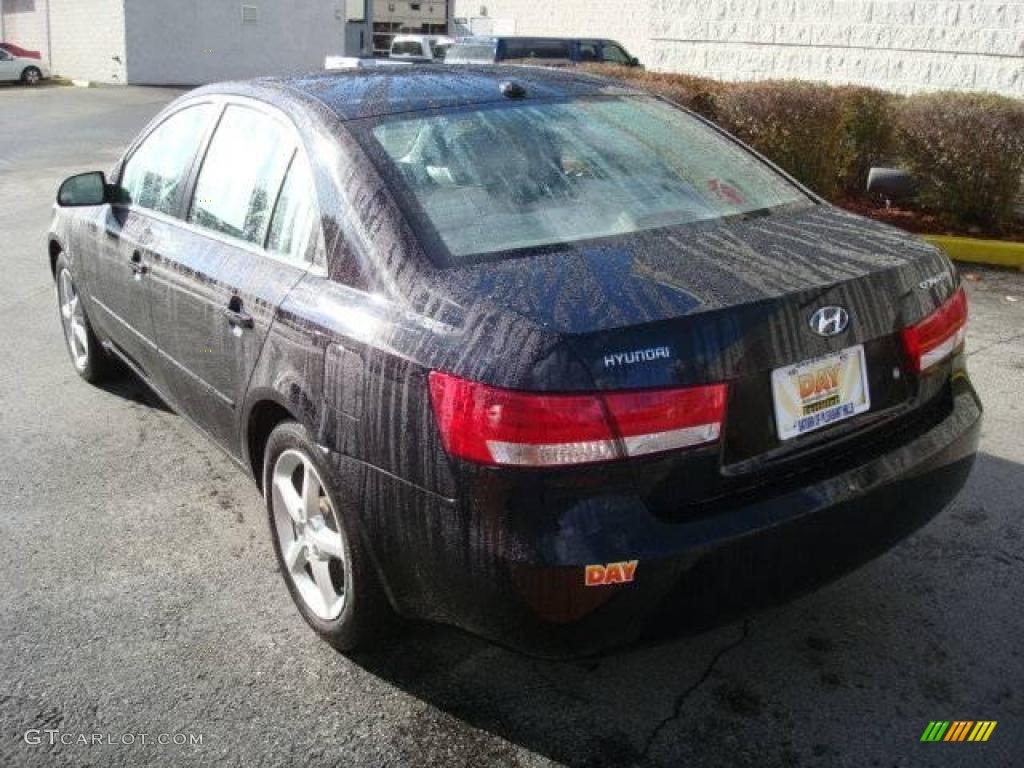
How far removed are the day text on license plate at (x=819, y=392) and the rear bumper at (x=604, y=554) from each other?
0.50ft

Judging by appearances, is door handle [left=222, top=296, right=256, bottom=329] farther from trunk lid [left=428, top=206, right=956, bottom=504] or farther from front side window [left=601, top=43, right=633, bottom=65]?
front side window [left=601, top=43, right=633, bottom=65]

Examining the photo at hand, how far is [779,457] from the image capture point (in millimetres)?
2711

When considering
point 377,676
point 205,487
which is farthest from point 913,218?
point 377,676

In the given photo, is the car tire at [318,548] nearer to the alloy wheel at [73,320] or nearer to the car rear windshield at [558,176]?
the car rear windshield at [558,176]

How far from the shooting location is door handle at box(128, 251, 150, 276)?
4277 millimetres

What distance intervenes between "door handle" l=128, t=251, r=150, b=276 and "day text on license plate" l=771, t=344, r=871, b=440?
8.67ft

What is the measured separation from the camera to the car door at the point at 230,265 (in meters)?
3.38

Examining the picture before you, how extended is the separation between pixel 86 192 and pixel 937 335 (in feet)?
11.4

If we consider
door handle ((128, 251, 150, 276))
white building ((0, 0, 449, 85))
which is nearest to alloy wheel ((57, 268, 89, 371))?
door handle ((128, 251, 150, 276))

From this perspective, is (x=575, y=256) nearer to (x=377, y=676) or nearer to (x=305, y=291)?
(x=305, y=291)

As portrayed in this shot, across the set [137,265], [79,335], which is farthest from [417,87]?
[79,335]

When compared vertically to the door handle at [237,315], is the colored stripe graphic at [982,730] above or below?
below

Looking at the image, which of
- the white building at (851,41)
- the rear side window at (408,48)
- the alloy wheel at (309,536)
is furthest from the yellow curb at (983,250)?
the rear side window at (408,48)

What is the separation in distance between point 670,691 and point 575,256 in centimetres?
124
